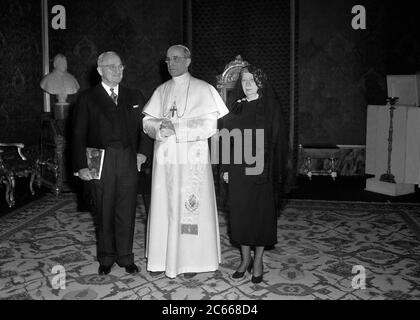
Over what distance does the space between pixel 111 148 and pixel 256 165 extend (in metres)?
1.18

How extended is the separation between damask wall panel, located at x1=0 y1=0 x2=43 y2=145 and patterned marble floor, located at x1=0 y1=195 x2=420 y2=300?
2308 millimetres

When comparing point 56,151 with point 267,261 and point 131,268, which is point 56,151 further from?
point 267,261

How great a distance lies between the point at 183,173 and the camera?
3852 millimetres

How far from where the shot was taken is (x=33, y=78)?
28.2 feet

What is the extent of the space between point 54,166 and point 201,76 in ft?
8.78

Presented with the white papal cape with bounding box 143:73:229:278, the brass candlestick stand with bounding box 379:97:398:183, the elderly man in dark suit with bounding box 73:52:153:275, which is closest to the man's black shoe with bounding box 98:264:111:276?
the elderly man in dark suit with bounding box 73:52:153:275

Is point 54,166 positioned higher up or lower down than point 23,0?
lower down

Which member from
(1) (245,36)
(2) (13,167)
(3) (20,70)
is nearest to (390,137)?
(1) (245,36)

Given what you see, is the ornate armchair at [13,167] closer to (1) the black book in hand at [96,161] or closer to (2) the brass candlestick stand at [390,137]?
(1) the black book in hand at [96,161]

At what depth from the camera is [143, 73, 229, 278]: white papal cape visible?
3838mm

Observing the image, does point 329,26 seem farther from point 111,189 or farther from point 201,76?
point 111,189

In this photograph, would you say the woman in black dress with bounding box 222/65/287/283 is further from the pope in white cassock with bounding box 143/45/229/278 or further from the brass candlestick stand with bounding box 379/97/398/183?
the brass candlestick stand with bounding box 379/97/398/183
